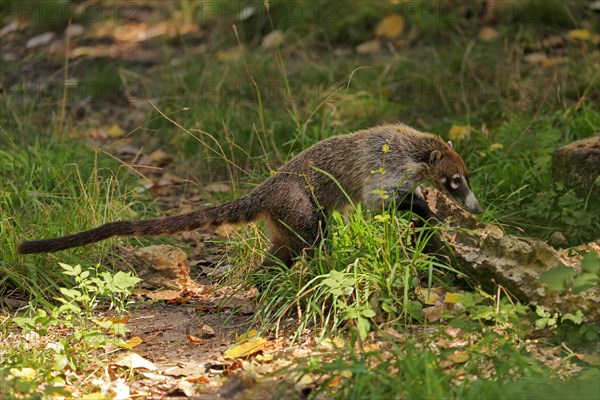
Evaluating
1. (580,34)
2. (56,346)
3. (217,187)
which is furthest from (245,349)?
(580,34)

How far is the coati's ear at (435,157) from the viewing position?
19.6ft

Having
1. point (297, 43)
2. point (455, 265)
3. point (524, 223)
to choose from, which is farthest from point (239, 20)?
point (455, 265)

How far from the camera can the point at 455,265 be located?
5055 millimetres

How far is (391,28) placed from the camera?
32.1 ft

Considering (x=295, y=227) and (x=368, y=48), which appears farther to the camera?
(x=368, y=48)

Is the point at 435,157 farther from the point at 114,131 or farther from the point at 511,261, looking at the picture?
the point at 114,131

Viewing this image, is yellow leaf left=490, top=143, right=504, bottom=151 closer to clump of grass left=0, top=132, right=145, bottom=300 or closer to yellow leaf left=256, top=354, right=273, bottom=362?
clump of grass left=0, top=132, right=145, bottom=300

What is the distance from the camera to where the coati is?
5.49m

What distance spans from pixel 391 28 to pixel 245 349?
19.6 ft

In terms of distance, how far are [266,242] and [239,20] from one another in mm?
4834

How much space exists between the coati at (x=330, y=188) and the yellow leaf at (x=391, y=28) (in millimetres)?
3755

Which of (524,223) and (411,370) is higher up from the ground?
(411,370)

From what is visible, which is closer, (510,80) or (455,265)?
(455,265)

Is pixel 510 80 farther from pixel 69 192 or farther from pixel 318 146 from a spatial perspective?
pixel 69 192
